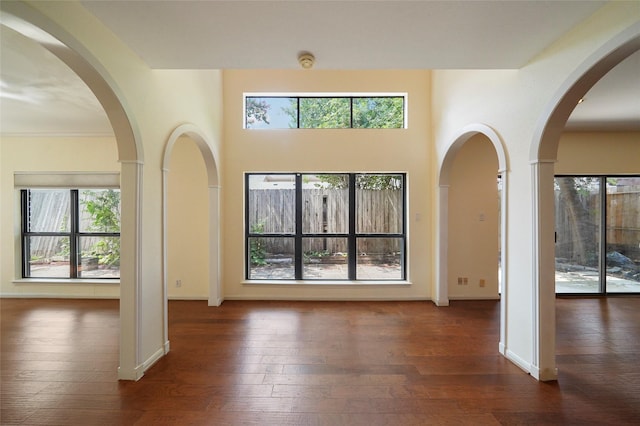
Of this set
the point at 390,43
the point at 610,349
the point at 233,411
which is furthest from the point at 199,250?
the point at 610,349

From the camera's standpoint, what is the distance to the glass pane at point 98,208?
5113 mm

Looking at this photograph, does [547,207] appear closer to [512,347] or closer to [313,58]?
[512,347]

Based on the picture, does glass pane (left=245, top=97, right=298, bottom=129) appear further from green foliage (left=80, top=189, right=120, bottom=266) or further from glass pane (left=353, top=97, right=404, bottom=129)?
green foliage (left=80, top=189, right=120, bottom=266)

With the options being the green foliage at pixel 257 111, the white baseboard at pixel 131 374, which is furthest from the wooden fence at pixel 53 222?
the white baseboard at pixel 131 374

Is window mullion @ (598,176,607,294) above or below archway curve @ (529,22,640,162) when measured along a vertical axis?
below

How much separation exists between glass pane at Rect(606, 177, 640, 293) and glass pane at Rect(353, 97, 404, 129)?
12.7 feet

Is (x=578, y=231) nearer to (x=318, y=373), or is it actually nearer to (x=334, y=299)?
(x=334, y=299)

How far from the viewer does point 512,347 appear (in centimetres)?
284

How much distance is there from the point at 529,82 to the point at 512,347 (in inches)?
99.7

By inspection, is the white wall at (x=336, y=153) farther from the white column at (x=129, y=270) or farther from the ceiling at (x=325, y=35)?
the white column at (x=129, y=270)

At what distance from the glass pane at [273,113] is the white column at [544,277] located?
3615 mm

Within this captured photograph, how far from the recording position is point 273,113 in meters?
4.96

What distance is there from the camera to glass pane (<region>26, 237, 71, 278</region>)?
5.11 m

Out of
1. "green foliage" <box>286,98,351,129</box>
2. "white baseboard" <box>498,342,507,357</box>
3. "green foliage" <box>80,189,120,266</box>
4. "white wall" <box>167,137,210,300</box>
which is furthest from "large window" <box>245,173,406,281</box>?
"green foliage" <box>80,189,120,266</box>
